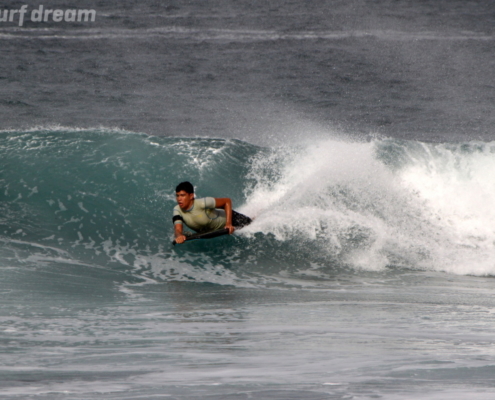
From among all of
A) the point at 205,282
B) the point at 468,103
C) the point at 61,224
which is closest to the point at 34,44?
the point at 468,103

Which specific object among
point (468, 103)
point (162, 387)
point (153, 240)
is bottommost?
point (162, 387)

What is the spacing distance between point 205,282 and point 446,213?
5.11 meters

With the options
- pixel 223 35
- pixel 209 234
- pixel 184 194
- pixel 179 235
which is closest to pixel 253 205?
pixel 209 234

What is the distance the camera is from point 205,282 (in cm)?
964

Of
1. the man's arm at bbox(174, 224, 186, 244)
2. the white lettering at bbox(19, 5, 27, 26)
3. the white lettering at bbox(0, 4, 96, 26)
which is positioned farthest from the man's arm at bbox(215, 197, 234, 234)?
the white lettering at bbox(0, 4, 96, 26)

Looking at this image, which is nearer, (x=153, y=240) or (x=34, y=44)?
(x=153, y=240)

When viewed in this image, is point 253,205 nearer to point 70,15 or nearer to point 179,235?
point 179,235

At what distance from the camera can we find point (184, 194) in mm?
9883

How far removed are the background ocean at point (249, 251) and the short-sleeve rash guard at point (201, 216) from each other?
1.90 ft

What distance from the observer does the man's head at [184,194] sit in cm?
986

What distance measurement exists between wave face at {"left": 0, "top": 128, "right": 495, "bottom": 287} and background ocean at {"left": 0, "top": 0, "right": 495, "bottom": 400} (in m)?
0.04

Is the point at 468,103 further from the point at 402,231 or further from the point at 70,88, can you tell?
the point at 402,231

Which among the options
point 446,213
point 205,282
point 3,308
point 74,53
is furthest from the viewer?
point 74,53

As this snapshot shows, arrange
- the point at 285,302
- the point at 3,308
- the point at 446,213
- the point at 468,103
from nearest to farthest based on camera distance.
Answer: the point at 3,308 < the point at 285,302 < the point at 446,213 < the point at 468,103
